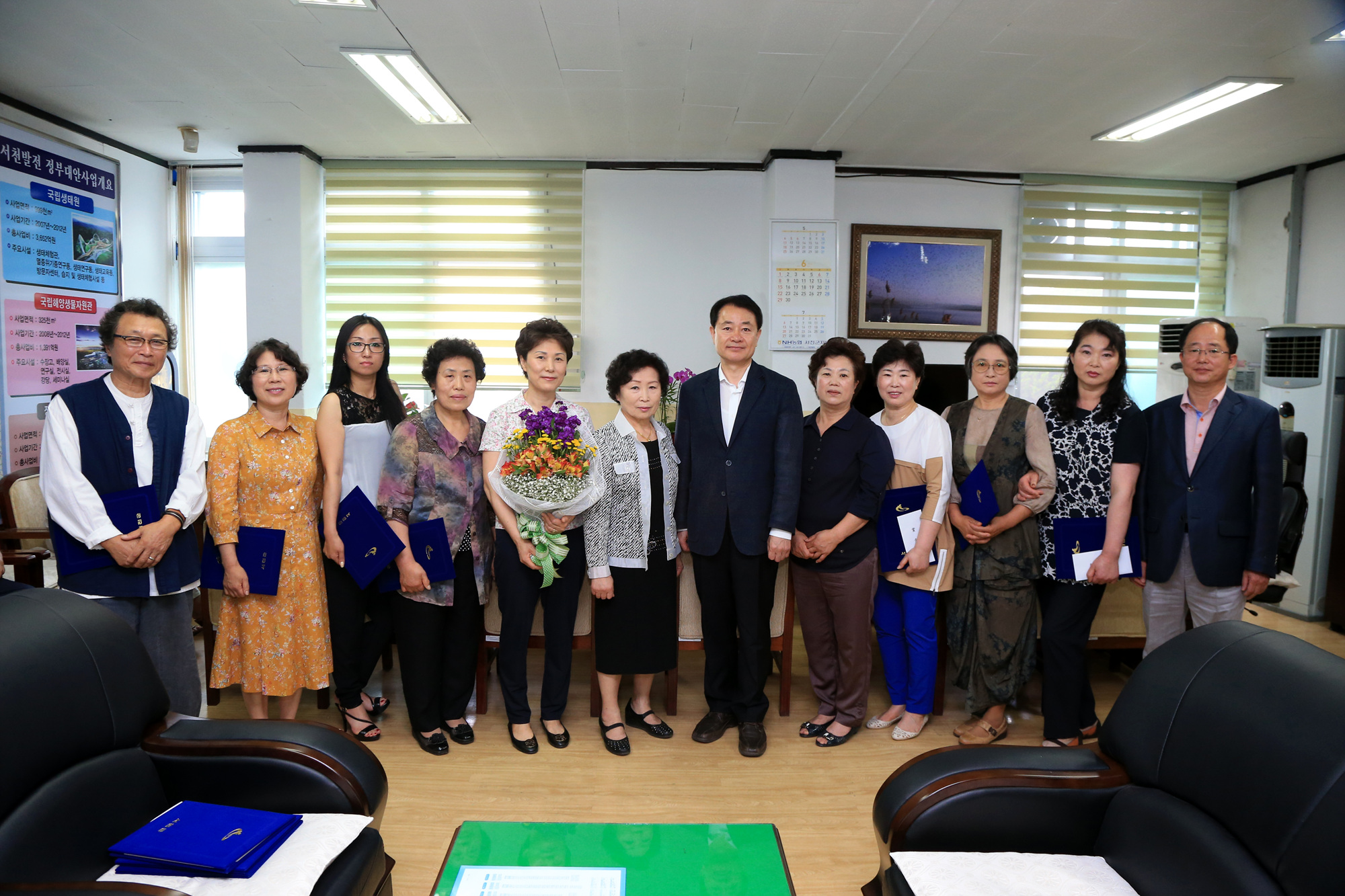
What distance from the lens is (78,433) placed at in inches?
92.7

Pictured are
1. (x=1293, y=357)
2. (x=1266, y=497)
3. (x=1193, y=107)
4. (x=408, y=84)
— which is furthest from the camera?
(x=1293, y=357)

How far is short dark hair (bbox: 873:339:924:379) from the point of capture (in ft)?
9.89

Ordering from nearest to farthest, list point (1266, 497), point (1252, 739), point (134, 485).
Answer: point (1252, 739), point (134, 485), point (1266, 497)

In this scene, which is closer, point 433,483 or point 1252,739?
point 1252,739

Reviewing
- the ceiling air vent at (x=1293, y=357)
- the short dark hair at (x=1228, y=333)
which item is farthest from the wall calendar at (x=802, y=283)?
the ceiling air vent at (x=1293, y=357)

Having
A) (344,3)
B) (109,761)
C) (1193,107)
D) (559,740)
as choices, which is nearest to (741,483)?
(559,740)

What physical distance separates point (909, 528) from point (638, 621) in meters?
1.21

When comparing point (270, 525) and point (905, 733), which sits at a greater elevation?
point (270, 525)

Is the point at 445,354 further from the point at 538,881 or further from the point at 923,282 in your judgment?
the point at 923,282

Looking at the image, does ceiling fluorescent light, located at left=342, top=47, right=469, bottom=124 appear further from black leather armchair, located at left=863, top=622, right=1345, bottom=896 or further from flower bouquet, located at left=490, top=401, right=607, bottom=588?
black leather armchair, located at left=863, top=622, right=1345, bottom=896

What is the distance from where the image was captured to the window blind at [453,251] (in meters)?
5.42

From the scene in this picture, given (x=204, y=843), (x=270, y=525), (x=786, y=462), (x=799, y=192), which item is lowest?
(x=204, y=843)

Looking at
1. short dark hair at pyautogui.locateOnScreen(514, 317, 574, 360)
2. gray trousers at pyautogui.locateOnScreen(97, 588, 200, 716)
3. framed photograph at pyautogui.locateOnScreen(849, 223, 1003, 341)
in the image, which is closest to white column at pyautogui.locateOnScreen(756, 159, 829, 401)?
framed photograph at pyautogui.locateOnScreen(849, 223, 1003, 341)

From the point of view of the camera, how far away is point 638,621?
2965 millimetres
